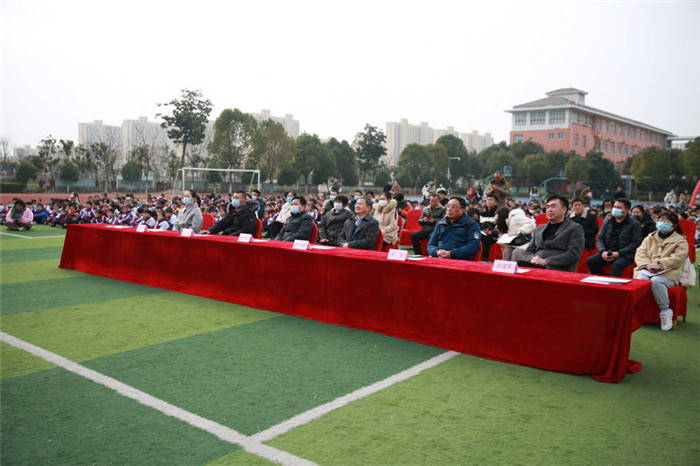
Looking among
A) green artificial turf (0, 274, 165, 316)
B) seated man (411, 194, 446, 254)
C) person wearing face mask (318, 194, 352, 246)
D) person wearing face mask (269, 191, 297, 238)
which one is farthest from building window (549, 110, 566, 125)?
green artificial turf (0, 274, 165, 316)

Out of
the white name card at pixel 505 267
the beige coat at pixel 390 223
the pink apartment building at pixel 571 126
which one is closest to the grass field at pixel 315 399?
the white name card at pixel 505 267

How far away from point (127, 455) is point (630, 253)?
6.22 m

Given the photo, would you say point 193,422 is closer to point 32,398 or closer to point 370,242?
point 32,398

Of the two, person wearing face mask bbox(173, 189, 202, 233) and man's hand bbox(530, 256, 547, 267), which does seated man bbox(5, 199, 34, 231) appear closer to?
person wearing face mask bbox(173, 189, 202, 233)

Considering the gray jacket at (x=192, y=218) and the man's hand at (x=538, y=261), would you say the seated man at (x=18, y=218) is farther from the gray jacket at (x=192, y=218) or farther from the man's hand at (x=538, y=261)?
the man's hand at (x=538, y=261)

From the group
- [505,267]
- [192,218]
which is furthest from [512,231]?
[192,218]

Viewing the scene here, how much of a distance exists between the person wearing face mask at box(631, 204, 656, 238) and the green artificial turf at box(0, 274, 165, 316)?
22.5ft

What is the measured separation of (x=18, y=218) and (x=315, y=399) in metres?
15.4

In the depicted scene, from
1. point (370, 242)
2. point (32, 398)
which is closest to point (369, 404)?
point (32, 398)

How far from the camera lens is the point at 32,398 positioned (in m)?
3.27

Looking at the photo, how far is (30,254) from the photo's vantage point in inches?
398

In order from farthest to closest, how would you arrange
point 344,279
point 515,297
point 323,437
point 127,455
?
point 344,279
point 515,297
point 323,437
point 127,455

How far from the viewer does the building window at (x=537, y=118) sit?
78.3m

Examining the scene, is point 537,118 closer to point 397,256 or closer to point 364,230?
point 364,230
